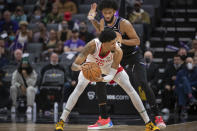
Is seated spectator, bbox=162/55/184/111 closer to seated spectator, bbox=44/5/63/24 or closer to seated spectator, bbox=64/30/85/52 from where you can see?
seated spectator, bbox=64/30/85/52

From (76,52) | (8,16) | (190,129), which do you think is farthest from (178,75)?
(8,16)

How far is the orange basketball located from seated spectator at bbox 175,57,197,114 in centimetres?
458

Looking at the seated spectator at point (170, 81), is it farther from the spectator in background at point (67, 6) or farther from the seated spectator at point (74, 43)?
the spectator in background at point (67, 6)

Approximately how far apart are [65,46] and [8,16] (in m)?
2.84

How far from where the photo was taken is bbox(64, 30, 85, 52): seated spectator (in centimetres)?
1191

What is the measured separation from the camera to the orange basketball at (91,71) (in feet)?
19.8

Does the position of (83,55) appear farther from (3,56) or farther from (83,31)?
(3,56)

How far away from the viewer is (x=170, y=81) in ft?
35.7

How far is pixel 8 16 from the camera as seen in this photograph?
1401 centimetres

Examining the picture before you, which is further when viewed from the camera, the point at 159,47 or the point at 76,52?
the point at 159,47

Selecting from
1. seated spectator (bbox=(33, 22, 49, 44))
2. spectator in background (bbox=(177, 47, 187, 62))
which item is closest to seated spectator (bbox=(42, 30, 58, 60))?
seated spectator (bbox=(33, 22, 49, 44))

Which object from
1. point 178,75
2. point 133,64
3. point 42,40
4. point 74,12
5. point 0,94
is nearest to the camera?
point 133,64

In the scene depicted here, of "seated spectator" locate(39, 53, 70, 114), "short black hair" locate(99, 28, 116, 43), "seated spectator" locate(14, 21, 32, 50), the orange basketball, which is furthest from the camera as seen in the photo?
"seated spectator" locate(14, 21, 32, 50)

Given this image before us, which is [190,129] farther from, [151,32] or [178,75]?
[151,32]
